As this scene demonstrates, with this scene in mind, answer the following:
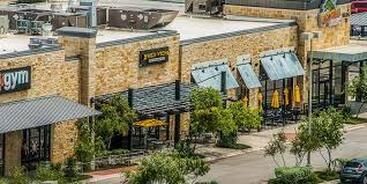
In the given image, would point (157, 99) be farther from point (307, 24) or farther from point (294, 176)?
point (307, 24)

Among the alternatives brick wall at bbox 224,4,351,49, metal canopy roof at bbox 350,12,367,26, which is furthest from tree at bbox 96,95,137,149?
metal canopy roof at bbox 350,12,367,26

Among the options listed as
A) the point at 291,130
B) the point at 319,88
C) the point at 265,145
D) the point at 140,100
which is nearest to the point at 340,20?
the point at 319,88

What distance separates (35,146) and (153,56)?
1110 centimetres

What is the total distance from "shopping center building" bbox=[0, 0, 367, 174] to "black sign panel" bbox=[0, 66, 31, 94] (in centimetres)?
5

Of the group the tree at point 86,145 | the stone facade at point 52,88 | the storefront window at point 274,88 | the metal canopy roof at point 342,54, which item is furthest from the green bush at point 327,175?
the metal canopy roof at point 342,54

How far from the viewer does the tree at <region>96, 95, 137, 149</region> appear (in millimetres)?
70062

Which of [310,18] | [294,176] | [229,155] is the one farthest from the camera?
[310,18]

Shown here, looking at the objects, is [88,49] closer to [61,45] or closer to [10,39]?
[61,45]

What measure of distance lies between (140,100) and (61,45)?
6.33m

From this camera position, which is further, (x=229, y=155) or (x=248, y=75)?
(x=248, y=75)

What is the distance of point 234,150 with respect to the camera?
7744cm

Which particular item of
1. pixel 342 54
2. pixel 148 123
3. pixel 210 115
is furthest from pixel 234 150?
pixel 342 54

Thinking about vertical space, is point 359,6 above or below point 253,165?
above

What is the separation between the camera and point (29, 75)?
67625mm
